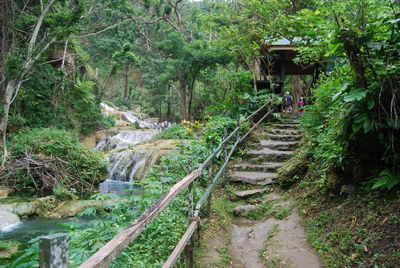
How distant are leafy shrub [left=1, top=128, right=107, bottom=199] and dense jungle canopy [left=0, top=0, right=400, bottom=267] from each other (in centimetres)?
5

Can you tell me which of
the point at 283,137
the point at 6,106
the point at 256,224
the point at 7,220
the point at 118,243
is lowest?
the point at 7,220

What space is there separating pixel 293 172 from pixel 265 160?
4.53 ft

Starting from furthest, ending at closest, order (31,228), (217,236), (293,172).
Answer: (31,228), (293,172), (217,236)

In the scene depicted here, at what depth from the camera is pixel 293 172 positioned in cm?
593

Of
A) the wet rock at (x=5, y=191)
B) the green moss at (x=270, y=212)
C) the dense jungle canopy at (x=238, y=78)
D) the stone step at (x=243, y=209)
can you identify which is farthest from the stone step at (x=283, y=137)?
the wet rock at (x=5, y=191)

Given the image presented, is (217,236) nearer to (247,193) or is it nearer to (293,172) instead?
(247,193)

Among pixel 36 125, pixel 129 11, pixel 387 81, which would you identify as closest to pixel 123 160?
pixel 36 125

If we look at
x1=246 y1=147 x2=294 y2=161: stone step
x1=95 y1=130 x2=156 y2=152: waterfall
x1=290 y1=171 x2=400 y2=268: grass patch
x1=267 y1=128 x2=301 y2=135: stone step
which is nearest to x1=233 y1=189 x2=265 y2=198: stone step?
x1=290 y1=171 x2=400 y2=268: grass patch

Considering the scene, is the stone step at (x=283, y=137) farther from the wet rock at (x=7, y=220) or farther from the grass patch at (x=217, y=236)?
the wet rock at (x=7, y=220)

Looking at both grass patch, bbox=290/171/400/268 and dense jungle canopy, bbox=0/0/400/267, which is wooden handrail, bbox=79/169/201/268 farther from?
grass patch, bbox=290/171/400/268

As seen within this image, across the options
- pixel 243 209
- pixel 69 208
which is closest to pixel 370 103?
pixel 243 209

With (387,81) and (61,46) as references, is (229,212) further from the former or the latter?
(61,46)

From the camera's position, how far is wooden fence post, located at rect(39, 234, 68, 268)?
0.88 m

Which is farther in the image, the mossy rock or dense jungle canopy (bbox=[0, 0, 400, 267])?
the mossy rock
